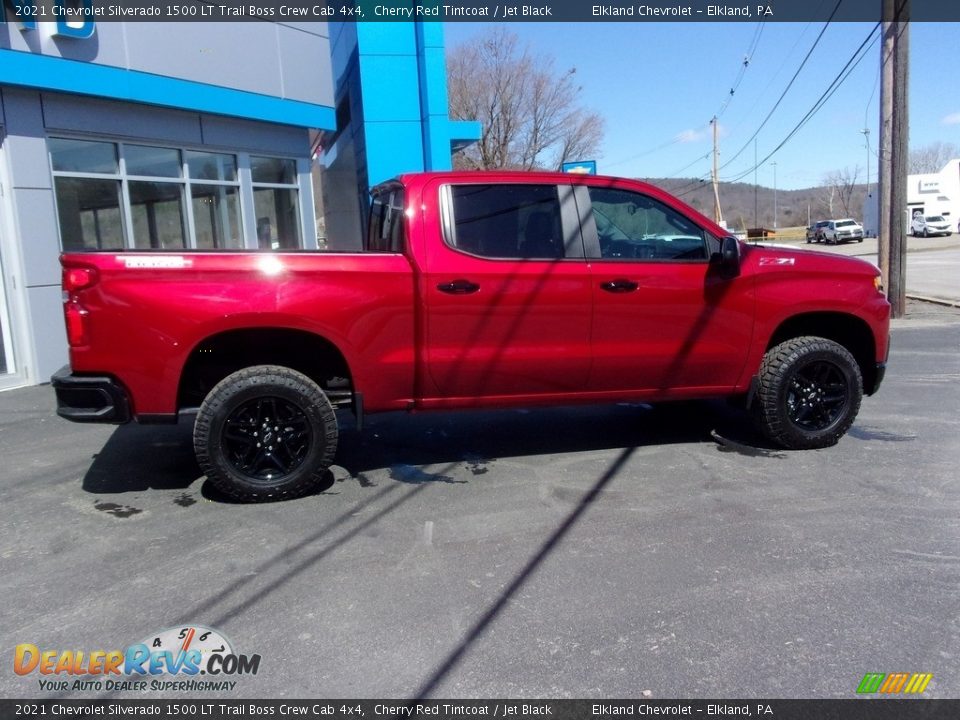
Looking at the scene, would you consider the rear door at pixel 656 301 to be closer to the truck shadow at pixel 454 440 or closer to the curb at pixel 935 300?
the truck shadow at pixel 454 440

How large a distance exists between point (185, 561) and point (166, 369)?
119cm

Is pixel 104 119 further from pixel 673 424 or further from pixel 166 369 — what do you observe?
pixel 673 424

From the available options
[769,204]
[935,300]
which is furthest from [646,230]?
[769,204]

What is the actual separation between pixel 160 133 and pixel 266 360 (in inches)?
272

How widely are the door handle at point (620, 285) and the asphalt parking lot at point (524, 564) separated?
1242mm

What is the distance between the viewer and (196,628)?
11.2 feet

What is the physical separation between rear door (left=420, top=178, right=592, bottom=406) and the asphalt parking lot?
701 mm

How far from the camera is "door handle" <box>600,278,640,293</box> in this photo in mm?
5254

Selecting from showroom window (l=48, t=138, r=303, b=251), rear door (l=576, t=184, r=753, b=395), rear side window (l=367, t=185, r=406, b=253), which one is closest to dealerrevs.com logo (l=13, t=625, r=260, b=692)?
rear side window (l=367, t=185, r=406, b=253)

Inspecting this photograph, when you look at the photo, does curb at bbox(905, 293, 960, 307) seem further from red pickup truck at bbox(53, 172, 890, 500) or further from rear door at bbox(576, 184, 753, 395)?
rear door at bbox(576, 184, 753, 395)

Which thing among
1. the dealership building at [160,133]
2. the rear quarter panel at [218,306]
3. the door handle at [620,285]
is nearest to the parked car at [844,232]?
the dealership building at [160,133]

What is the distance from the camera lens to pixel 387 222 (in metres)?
5.77

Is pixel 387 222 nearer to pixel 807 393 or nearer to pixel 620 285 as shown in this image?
pixel 620 285

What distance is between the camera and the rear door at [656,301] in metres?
5.31
